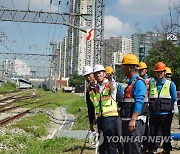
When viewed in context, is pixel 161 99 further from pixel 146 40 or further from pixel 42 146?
pixel 146 40

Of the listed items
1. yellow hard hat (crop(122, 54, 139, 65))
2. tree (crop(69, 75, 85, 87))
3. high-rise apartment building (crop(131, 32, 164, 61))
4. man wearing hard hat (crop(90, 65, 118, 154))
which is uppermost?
high-rise apartment building (crop(131, 32, 164, 61))

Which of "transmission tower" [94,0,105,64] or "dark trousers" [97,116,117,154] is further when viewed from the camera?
"transmission tower" [94,0,105,64]

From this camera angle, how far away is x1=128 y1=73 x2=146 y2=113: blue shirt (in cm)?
470

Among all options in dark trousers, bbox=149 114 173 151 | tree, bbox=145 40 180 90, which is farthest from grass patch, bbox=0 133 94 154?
tree, bbox=145 40 180 90

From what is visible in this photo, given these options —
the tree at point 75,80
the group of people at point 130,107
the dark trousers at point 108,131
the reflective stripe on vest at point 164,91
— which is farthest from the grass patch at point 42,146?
the tree at point 75,80

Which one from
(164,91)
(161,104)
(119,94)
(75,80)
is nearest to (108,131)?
(119,94)

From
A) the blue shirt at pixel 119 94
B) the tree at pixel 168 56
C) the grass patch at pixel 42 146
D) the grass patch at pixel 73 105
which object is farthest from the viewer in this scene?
the tree at pixel 168 56

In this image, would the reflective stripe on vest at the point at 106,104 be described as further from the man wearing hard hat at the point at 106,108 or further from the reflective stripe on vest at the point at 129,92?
the reflective stripe on vest at the point at 129,92

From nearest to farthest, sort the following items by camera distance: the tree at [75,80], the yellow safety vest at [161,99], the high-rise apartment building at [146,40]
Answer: the yellow safety vest at [161,99] < the high-rise apartment building at [146,40] < the tree at [75,80]

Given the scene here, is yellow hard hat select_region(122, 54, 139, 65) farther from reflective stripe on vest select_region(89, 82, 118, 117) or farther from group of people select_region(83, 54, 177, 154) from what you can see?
reflective stripe on vest select_region(89, 82, 118, 117)

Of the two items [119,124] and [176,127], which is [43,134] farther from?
[119,124]

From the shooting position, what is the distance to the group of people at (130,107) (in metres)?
4.84

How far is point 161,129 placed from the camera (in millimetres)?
6922

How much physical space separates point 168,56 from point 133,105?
2504cm
